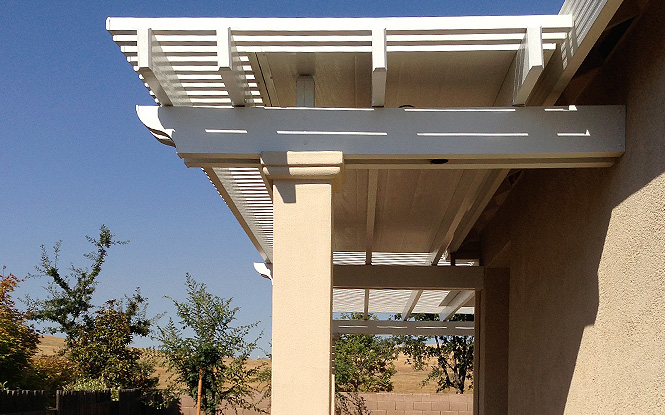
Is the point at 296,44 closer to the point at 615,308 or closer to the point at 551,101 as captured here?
the point at 551,101

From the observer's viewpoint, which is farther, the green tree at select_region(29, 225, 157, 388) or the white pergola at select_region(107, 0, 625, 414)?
the green tree at select_region(29, 225, 157, 388)

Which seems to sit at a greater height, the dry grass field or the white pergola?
the white pergola

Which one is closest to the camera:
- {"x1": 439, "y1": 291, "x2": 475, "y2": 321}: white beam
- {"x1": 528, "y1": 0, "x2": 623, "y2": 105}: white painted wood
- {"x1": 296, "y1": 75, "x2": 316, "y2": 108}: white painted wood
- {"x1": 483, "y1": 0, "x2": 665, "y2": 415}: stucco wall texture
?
{"x1": 528, "y1": 0, "x2": 623, "y2": 105}: white painted wood

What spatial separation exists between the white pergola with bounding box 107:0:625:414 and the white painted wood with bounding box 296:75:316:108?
0.03 feet

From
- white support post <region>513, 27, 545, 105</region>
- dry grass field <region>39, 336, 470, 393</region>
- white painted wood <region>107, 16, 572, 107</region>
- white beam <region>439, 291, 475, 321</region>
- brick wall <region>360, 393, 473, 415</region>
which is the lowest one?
dry grass field <region>39, 336, 470, 393</region>

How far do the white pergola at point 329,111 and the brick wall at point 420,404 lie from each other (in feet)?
48.6

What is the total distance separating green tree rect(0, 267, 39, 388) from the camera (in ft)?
56.3

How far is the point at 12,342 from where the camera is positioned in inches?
687

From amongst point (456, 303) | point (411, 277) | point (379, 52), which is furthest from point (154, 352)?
point (379, 52)

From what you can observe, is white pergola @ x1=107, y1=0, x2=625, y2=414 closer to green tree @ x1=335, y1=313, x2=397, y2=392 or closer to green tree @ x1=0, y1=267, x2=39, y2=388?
green tree @ x1=0, y1=267, x2=39, y2=388

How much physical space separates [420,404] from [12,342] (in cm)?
991

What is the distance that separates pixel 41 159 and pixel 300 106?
216 feet

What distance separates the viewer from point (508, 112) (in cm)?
521

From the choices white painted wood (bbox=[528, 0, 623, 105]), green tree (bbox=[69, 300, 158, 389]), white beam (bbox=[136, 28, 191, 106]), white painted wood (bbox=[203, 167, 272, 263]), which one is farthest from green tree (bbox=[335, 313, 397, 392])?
white painted wood (bbox=[528, 0, 623, 105])
